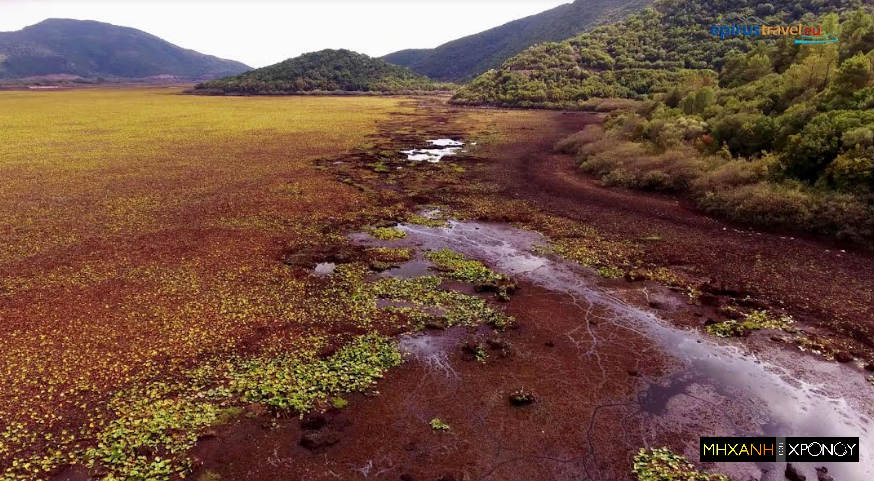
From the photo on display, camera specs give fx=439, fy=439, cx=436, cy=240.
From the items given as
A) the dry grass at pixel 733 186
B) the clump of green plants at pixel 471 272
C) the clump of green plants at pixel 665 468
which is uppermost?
the dry grass at pixel 733 186

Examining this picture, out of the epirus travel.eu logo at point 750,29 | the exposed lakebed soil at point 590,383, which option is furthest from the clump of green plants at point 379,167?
the epirus travel.eu logo at point 750,29

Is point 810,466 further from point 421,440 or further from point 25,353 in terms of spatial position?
point 25,353

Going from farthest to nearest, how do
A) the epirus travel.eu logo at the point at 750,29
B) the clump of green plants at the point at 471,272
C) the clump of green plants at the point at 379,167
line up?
the epirus travel.eu logo at the point at 750,29 → the clump of green plants at the point at 379,167 → the clump of green plants at the point at 471,272

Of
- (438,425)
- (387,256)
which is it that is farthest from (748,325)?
(387,256)

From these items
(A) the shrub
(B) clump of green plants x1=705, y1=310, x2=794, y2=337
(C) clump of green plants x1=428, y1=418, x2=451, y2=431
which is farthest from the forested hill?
(C) clump of green plants x1=428, y1=418, x2=451, y2=431

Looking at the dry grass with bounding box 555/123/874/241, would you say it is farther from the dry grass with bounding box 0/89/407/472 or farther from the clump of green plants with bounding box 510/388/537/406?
the dry grass with bounding box 0/89/407/472

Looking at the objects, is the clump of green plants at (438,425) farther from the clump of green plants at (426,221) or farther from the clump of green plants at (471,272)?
the clump of green plants at (426,221)
